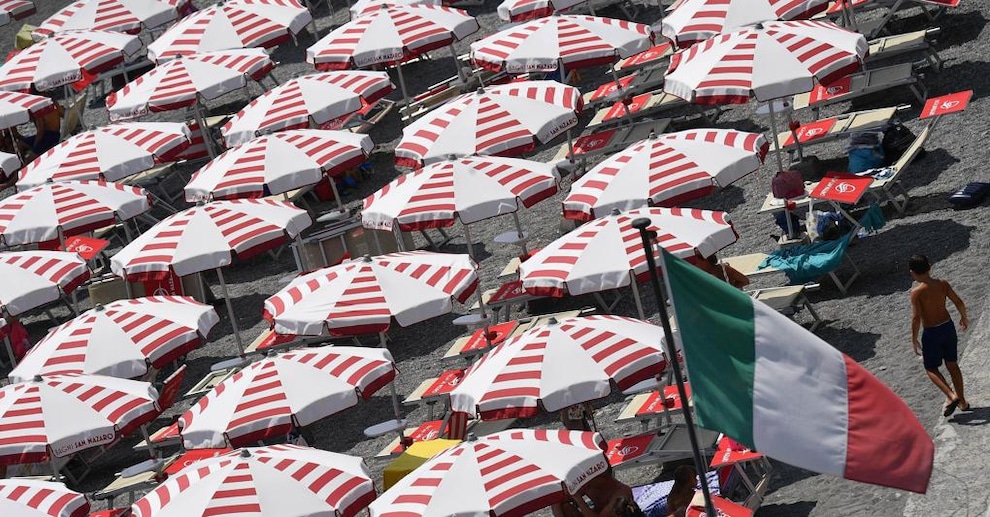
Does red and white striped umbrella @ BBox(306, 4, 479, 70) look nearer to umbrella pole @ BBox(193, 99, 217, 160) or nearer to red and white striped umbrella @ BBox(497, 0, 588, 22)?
red and white striped umbrella @ BBox(497, 0, 588, 22)

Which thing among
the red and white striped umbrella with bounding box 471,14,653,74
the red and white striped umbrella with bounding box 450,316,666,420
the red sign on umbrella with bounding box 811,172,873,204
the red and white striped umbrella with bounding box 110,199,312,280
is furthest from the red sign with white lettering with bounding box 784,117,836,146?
the red and white striped umbrella with bounding box 110,199,312,280

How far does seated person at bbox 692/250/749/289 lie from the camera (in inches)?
584

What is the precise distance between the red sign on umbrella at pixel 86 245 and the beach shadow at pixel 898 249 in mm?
10075

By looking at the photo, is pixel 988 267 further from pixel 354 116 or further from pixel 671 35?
pixel 354 116

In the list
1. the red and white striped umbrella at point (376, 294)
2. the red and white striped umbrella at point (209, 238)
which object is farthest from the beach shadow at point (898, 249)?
the red and white striped umbrella at point (209, 238)

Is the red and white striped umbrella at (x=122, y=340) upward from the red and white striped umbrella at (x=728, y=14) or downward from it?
downward

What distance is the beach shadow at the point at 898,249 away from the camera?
15.1m

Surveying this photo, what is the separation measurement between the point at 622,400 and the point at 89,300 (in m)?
9.43

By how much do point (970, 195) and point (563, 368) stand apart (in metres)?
5.11

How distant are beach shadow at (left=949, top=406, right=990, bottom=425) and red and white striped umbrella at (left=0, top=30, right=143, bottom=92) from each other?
18.0 m

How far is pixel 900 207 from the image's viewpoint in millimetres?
16344

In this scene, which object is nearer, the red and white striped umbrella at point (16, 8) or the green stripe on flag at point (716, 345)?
the green stripe on flag at point (716, 345)

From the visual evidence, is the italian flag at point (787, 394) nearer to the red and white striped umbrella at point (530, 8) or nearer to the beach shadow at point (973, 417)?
the beach shadow at point (973, 417)

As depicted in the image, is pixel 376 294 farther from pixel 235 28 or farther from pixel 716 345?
pixel 235 28
